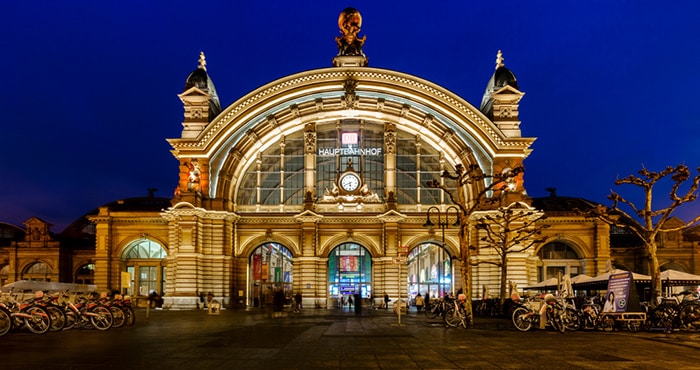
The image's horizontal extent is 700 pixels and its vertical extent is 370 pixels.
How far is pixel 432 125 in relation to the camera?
2162 inches

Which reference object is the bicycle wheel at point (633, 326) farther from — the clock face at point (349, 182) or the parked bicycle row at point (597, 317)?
the clock face at point (349, 182)

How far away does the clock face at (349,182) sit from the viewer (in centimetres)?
5534

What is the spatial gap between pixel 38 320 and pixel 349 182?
107 ft

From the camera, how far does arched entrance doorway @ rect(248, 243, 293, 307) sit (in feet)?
183

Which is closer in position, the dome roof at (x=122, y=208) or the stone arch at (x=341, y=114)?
the stone arch at (x=341, y=114)

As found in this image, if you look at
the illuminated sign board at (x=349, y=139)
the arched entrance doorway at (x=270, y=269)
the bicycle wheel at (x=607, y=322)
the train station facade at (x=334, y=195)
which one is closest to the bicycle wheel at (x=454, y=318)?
the bicycle wheel at (x=607, y=322)

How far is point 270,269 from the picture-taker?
56.2 metres

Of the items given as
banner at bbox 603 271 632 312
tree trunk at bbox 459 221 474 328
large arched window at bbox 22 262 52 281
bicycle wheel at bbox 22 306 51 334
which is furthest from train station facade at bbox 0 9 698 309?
bicycle wheel at bbox 22 306 51 334

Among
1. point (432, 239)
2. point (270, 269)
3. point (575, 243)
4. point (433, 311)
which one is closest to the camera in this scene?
point (433, 311)

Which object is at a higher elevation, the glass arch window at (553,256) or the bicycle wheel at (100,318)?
the glass arch window at (553,256)

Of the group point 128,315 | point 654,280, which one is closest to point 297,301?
point 128,315

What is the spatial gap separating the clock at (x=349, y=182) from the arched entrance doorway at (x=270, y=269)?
6.60m

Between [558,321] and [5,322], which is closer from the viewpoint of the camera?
[5,322]

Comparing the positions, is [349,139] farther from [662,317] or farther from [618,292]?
[662,317]
